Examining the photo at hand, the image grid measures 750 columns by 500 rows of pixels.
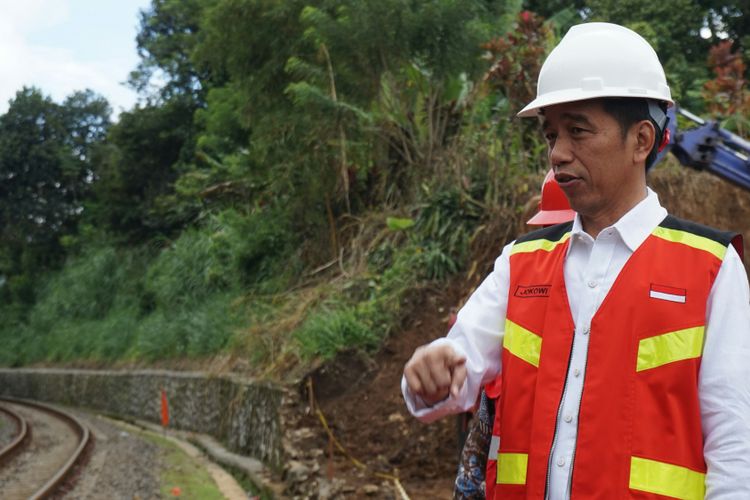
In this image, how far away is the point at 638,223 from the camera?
206 centimetres

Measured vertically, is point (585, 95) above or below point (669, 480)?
above

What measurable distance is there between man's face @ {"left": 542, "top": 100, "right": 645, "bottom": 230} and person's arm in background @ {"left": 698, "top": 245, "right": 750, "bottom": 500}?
0.95 feet

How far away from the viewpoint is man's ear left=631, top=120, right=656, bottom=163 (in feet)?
6.80

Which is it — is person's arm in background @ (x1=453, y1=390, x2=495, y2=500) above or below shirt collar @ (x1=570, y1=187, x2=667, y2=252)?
below

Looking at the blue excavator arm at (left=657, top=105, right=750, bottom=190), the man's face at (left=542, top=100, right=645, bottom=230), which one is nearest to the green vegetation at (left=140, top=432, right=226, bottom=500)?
the blue excavator arm at (left=657, top=105, right=750, bottom=190)

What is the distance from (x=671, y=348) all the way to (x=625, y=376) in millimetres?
104

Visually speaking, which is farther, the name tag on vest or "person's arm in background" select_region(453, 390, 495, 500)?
"person's arm in background" select_region(453, 390, 495, 500)

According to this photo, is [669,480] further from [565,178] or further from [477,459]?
[477,459]

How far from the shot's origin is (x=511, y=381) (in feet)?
6.73

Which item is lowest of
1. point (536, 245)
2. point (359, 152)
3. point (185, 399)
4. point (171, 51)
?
point (185, 399)

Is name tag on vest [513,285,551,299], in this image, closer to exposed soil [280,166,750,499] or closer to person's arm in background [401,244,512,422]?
person's arm in background [401,244,512,422]

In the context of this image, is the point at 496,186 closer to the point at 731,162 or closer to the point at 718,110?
the point at 718,110

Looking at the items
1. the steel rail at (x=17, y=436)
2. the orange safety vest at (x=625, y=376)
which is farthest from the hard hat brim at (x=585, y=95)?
the steel rail at (x=17, y=436)

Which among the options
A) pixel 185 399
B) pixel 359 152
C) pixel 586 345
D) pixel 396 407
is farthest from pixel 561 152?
pixel 185 399
